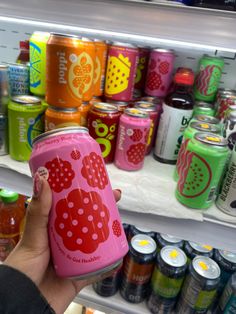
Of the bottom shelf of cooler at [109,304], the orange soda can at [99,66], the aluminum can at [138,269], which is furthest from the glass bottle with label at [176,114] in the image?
the bottom shelf of cooler at [109,304]

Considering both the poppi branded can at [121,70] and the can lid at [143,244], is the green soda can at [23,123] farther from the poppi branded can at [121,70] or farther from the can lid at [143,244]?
the can lid at [143,244]

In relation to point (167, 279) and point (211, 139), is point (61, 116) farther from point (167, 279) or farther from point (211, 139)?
point (167, 279)

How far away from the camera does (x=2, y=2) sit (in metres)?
0.56

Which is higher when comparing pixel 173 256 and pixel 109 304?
pixel 173 256

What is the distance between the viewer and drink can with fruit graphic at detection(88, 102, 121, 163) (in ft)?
2.54

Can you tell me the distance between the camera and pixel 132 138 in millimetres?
767

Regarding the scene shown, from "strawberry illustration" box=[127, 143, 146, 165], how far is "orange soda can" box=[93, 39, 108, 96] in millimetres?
233

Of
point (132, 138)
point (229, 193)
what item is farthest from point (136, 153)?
point (229, 193)

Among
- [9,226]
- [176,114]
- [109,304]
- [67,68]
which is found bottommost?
[109,304]

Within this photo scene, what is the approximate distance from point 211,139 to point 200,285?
45 centimetres

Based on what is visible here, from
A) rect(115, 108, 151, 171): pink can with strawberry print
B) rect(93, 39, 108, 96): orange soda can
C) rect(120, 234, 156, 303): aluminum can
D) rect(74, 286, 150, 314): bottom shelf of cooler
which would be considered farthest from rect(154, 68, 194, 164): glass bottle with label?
rect(74, 286, 150, 314): bottom shelf of cooler

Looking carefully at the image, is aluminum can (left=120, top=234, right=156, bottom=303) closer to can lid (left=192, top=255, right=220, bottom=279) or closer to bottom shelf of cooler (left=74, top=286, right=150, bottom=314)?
bottom shelf of cooler (left=74, top=286, right=150, bottom=314)

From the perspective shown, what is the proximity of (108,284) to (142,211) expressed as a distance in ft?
1.45

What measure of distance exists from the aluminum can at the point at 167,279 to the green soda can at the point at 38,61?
635 millimetres
